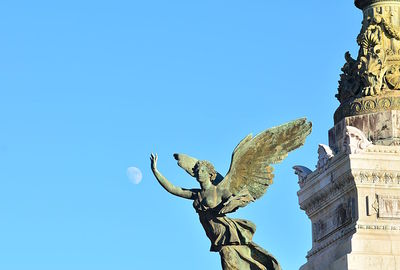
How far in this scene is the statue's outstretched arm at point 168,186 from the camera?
3119 centimetres

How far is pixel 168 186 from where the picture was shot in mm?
31359

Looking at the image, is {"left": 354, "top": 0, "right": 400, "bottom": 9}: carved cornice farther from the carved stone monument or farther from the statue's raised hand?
the statue's raised hand

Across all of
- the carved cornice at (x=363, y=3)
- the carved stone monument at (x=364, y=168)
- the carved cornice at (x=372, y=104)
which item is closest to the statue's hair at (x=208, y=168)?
the carved stone monument at (x=364, y=168)

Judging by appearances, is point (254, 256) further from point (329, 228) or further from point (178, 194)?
point (329, 228)

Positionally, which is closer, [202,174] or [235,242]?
[202,174]

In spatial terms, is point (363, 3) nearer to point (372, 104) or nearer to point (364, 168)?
point (372, 104)

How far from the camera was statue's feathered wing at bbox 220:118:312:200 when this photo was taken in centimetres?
3183

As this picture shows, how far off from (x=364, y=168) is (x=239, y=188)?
4.61m

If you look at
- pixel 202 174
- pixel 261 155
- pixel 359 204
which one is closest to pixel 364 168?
pixel 359 204

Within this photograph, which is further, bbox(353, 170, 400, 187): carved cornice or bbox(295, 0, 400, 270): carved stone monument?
bbox(353, 170, 400, 187): carved cornice

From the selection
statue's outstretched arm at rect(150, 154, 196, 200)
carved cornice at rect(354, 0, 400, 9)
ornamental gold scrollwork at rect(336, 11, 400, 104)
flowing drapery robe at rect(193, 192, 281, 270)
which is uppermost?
carved cornice at rect(354, 0, 400, 9)

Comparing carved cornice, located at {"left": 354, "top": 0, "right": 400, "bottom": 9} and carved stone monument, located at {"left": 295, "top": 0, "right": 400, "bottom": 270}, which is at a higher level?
carved cornice, located at {"left": 354, "top": 0, "right": 400, "bottom": 9}

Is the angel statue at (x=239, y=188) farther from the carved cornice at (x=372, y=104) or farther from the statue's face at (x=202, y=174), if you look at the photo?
the carved cornice at (x=372, y=104)

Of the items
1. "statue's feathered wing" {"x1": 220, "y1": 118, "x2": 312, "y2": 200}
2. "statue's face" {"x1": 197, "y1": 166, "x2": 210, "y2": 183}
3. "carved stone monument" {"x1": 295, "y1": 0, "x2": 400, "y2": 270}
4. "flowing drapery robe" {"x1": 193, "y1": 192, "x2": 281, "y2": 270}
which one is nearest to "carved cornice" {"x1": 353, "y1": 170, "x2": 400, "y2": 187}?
"carved stone monument" {"x1": 295, "y1": 0, "x2": 400, "y2": 270}
